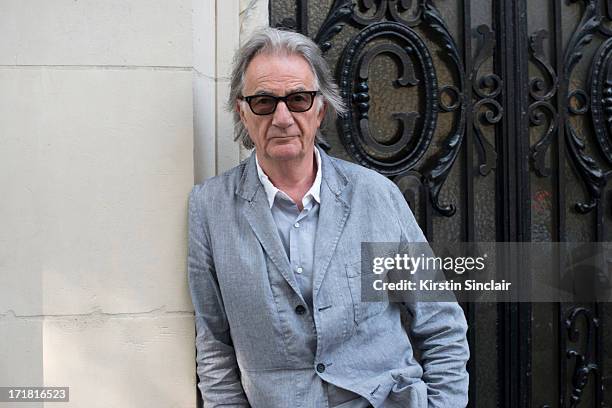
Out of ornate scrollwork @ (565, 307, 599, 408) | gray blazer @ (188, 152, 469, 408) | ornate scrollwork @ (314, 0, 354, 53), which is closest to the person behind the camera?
gray blazer @ (188, 152, 469, 408)

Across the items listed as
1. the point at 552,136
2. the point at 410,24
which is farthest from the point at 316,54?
the point at 552,136

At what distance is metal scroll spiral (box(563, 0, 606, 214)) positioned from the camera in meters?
3.04

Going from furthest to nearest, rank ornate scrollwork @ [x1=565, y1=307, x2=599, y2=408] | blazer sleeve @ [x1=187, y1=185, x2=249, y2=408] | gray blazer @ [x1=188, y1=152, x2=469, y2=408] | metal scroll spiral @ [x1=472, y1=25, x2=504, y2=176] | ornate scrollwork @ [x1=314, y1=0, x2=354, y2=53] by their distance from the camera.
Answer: ornate scrollwork @ [x1=565, y1=307, x2=599, y2=408] → metal scroll spiral @ [x1=472, y1=25, x2=504, y2=176] → ornate scrollwork @ [x1=314, y1=0, x2=354, y2=53] → blazer sleeve @ [x1=187, y1=185, x2=249, y2=408] → gray blazer @ [x1=188, y1=152, x2=469, y2=408]

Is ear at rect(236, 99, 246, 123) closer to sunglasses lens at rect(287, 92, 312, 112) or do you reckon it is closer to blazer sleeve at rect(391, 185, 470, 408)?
sunglasses lens at rect(287, 92, 312, 112)

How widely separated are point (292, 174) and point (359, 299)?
406mm

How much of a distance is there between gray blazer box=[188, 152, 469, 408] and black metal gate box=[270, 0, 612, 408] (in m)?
0.70

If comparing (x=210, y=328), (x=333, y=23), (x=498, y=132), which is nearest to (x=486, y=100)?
(x=498, y=132)

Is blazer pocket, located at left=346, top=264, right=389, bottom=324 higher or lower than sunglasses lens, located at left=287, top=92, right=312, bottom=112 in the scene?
lower

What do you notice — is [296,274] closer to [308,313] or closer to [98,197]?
[308,313]

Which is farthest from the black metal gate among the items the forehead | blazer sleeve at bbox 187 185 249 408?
blazer sleeve at bbox 187 185 249 408

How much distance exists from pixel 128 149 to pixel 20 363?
727mm

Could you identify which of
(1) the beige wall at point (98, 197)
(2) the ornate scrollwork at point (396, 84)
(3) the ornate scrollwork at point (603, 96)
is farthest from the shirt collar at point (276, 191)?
(3) the ornate scrollwork at point (603, 96)

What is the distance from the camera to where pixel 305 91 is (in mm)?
2082

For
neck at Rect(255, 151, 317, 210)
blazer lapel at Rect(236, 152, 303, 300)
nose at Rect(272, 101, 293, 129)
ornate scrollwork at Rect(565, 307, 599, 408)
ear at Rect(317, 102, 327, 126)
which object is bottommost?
ornate scrollwork at Rect(565, 307, 599, 408)
